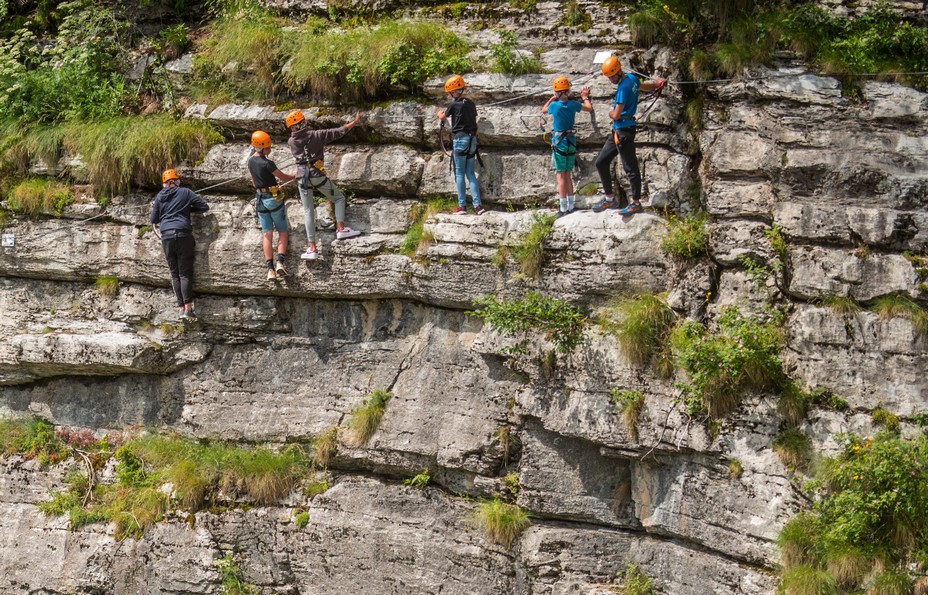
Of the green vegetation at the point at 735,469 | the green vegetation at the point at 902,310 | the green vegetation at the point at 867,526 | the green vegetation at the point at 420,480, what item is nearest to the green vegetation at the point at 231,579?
the green vegetation at the point at 420,480

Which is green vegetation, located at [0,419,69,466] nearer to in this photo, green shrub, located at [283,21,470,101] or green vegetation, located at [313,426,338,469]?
green vegetation, located at [313,426,338,469]

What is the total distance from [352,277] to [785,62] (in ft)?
21.0

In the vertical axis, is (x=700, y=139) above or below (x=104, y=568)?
above

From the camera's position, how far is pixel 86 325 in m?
15.6

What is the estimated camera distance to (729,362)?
11.6m

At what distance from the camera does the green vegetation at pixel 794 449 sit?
37.4 feet

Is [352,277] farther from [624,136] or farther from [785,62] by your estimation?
[785,62]

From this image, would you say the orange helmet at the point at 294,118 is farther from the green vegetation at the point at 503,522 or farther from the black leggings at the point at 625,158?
the green vegetation at the point at 503,522

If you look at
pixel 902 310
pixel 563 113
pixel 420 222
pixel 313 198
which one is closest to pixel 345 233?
pixel 313 198

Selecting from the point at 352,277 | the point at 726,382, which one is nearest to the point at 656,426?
A: the point at 726,382

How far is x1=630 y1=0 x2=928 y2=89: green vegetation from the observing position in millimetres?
12938

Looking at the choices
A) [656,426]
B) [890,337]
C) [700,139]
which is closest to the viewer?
[890,337]

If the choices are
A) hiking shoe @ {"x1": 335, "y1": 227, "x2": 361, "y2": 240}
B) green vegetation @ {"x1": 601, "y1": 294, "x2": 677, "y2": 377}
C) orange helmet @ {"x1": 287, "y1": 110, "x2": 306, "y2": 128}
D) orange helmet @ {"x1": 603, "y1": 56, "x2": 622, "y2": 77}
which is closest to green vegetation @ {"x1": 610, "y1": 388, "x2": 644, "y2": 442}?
green vegetation @ {"x1": 601, "y1": 294, "x2": 677, "y2": 377}

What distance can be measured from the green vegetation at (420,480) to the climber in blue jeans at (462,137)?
11.5 feet
